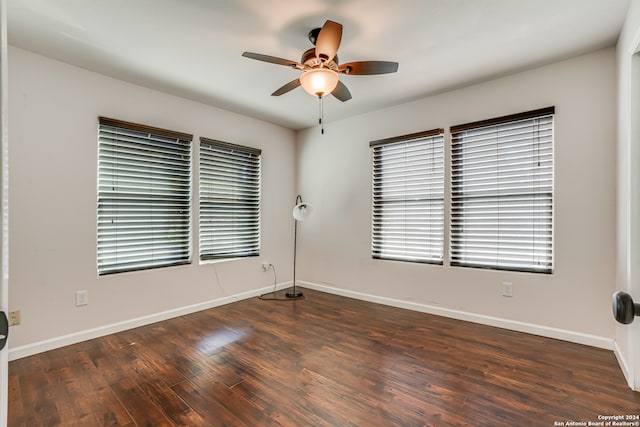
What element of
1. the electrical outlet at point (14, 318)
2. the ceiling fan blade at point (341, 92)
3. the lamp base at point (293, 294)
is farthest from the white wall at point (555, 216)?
the electrical outlet at point (14, 318)

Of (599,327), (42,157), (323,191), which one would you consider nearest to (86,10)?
(42,157)

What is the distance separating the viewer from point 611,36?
2.42m

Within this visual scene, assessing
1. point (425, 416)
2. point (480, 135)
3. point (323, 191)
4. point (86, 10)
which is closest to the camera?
point (425, 416)

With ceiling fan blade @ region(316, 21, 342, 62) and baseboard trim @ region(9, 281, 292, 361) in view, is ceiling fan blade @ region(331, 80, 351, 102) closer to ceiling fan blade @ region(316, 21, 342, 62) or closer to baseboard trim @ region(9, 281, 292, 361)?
ceiling fan blade @ region(316, 21, 342, 62)

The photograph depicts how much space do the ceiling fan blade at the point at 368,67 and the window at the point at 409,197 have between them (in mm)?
1506

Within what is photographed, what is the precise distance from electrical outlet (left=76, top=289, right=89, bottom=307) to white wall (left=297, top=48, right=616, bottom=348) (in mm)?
2958

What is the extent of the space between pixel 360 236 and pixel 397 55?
2331 mm

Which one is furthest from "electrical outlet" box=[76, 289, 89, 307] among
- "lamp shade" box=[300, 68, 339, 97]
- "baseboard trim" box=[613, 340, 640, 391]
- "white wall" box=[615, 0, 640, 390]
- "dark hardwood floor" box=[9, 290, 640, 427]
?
"baseboard trim" box=[613, 340, 640, 391]

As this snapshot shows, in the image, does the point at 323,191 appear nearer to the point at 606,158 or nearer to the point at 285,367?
the point at 285,367

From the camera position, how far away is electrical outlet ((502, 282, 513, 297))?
3.06 m

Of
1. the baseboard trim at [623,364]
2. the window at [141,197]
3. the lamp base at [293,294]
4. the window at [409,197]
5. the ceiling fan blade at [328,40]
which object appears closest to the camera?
the ceiling fan blade at [328,40]

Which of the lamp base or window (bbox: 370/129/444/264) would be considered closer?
window (bbox: 370/129/444/264)

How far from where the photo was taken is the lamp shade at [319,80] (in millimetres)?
2213

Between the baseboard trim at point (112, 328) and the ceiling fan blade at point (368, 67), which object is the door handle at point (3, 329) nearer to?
the ceiling fan blade at point (368, 67)
